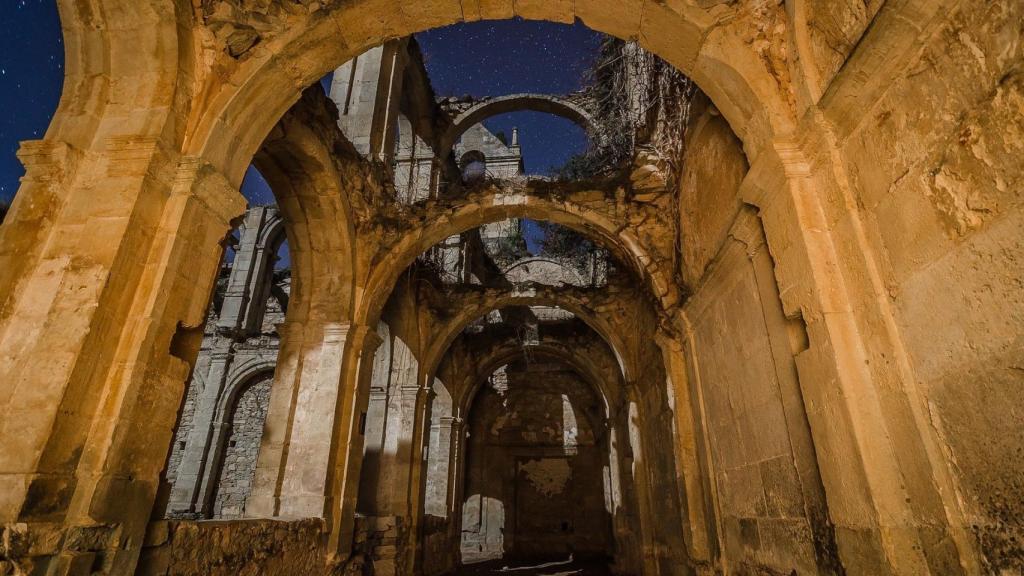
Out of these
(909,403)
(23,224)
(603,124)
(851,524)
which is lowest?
(851,524)

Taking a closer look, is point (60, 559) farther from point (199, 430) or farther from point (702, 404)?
point (199, 430)

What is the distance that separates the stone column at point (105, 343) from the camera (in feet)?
7.91

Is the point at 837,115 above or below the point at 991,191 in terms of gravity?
above

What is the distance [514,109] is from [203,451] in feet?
38.1

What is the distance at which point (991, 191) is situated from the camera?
5.61ft

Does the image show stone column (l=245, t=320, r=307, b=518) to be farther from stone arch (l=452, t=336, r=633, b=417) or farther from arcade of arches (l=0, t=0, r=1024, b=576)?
stone arch (l=452, t=336, r=633, b=417)

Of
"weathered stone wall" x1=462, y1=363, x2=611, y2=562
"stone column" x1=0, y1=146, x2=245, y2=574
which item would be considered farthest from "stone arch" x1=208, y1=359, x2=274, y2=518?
"stone column" x1=0, y1=146, x2=245, y2=574

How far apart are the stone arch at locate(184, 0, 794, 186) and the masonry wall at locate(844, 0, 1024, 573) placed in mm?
943

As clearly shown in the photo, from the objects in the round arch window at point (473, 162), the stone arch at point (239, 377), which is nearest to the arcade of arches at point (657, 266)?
the stone arch at point (239, 377)

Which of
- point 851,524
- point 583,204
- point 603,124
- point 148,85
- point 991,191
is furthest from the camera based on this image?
point 603,124

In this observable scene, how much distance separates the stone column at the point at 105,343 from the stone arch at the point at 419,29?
532mm

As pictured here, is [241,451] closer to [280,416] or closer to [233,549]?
[280,416]

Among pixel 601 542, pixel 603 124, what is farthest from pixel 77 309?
pixel 601 542

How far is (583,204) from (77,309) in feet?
18.2
